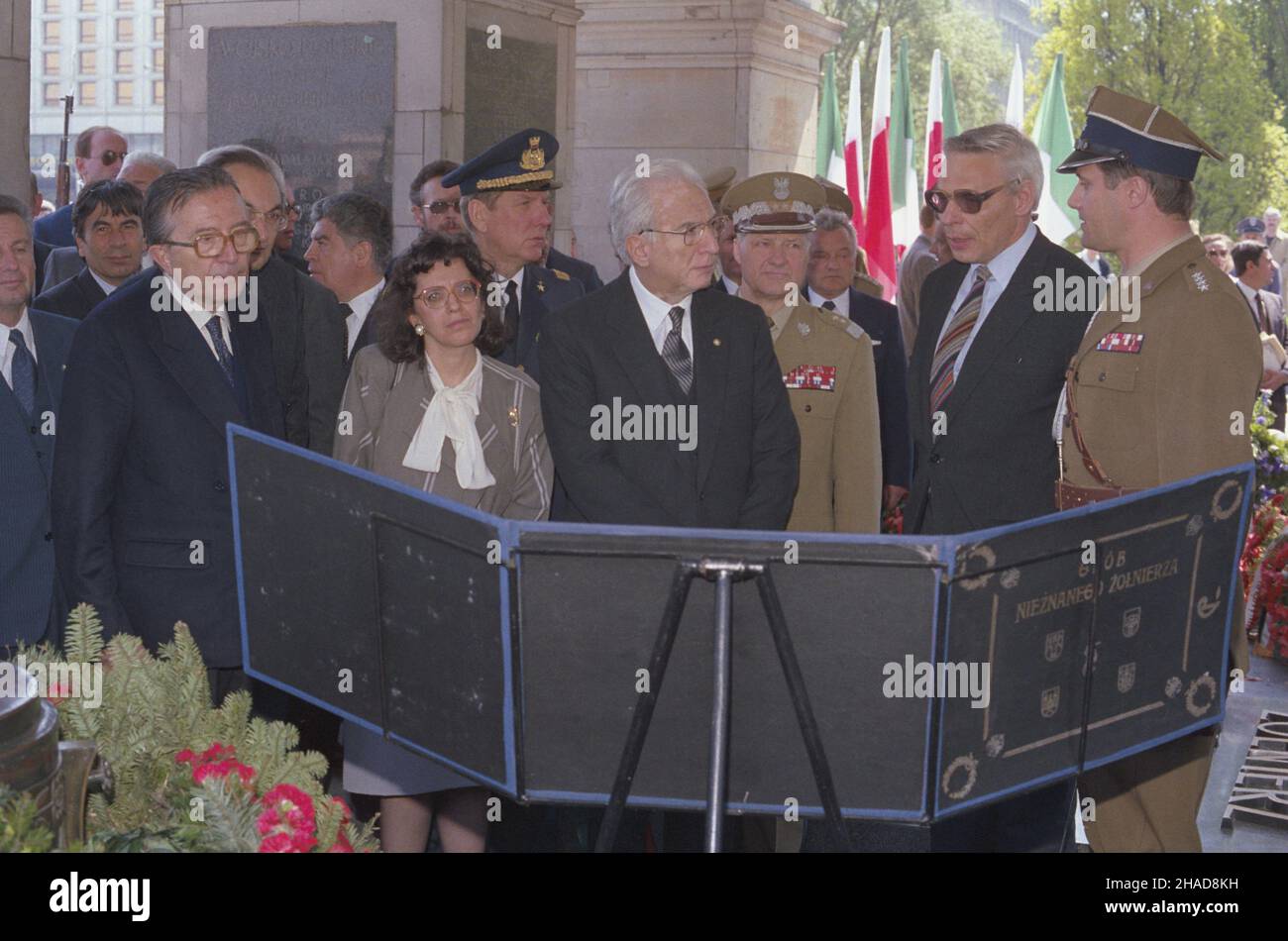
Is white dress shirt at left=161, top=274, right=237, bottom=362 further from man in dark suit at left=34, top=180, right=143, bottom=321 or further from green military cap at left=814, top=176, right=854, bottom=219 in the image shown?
green military cap at left=814, top=176, right=854, bottom=219

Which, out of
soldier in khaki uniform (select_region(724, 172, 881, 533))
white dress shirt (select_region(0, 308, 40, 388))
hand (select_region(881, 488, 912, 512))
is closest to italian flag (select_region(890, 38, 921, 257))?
hand (select_region(881, 488, 912, 512))

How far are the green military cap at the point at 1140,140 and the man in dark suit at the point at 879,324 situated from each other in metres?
2.41

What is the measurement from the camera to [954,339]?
14.9ft

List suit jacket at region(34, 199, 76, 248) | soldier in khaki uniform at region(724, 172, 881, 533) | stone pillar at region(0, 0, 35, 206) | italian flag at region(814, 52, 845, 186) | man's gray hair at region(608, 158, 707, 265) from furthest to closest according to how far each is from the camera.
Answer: italian flag at region(814, 52, 845, 186) → suit jacket at region(34, 199, 76, 248) → stone pillar at region(0, 0, 35, 206) → soldier in khaki uniform at region(724, 172, 881, 533) → man's gray hair at region(608, 158, 707, 265)

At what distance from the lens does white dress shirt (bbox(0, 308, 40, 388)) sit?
4.44m

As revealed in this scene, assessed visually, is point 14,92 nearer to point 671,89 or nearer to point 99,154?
point 99,154

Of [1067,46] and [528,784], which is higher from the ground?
[1067,46]

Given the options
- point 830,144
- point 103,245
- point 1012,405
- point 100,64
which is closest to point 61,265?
point 103,245

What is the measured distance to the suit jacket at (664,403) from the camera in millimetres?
4082

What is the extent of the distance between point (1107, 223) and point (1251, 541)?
601cm
